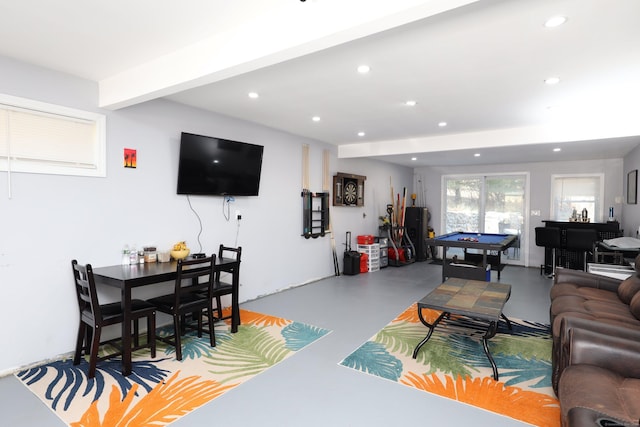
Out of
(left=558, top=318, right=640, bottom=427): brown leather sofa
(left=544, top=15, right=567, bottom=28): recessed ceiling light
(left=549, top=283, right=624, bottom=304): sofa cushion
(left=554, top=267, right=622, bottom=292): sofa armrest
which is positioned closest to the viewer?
(left=558, top=318, right=640, bottom=427): brown leather sofa

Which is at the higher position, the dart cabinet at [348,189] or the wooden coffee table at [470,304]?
the dart cabinet at [348,189]

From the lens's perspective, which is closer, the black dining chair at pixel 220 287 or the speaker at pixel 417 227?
the black dining chair at pixel 220 287

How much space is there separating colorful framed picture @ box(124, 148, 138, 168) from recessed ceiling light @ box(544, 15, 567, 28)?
12.2 ft

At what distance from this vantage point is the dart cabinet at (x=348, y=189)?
22.4 ft

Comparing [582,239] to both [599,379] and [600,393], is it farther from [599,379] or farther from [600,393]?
[600,393]

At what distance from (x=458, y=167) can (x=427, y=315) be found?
18.5 feet

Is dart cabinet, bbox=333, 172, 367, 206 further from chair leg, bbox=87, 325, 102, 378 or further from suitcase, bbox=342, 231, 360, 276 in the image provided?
chair leg, bbox=87, 325, 102, 378

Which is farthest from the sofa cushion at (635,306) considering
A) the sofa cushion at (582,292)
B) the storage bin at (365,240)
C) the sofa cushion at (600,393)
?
the storage bin at (365,240)

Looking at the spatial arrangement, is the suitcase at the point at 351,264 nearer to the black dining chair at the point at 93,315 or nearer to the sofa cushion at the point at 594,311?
the sofa cushion at the point at 594,311

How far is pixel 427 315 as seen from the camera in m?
4.50

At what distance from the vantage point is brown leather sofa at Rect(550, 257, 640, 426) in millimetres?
1617

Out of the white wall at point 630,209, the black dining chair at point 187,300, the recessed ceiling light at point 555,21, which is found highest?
the recessed ceiling light at point 555,21

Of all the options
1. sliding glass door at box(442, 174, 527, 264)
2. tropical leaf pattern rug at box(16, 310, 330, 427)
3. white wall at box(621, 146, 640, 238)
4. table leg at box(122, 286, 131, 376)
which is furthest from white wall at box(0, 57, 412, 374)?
white wall at box(621, 146, 640, 238)

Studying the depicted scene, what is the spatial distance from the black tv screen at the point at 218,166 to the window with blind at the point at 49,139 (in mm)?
843
